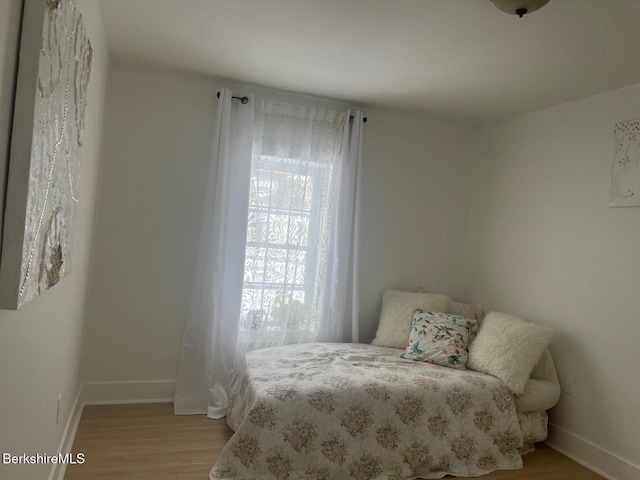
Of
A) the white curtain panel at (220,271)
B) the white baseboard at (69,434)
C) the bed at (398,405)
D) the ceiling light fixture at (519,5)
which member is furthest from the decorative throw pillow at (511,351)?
the white baseboard at (69,434)

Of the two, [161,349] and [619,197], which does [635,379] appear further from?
[161,349]

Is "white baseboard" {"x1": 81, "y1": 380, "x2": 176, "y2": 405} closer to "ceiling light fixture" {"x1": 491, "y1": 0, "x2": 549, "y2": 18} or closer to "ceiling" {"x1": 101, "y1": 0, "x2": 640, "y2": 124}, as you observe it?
"ceiling" {"x1": 101, "y1": 0, "x2": 640, "y2": 124}

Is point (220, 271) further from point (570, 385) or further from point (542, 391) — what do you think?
point (570, 385)

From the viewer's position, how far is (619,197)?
9.02 ft

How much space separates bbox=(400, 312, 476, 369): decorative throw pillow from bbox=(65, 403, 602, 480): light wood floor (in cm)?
74

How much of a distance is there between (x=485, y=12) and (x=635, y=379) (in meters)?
2.19

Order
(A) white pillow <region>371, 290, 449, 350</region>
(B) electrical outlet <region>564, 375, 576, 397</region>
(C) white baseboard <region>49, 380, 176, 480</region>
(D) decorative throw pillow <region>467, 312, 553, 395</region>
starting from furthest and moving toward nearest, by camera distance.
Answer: (A) white pillow <region>371, 290, 449, 350</region> → (C) white baseboard <region>49, 380, 176, 480</region> → (B) electrical outlet <region>564, 375, 576, 397</region> → (D) decorative throw pillow <region>467, 312, 553, 395</region>

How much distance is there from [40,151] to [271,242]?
2.30 m

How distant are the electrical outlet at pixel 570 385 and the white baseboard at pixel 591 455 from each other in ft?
0.83

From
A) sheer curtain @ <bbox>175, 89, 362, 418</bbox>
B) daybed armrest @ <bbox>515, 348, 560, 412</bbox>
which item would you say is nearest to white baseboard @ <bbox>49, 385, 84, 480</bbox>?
sheer curtain @ <bbox>175, 89, 362, 418</bbox>

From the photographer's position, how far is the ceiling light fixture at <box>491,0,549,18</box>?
5.81ft

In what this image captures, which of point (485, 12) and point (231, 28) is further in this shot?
point (231, 28)

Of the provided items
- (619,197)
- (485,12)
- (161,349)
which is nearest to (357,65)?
(485,12)

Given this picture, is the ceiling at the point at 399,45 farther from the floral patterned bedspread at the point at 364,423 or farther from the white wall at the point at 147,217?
the floral patterned bedspread at the point at 364,423
